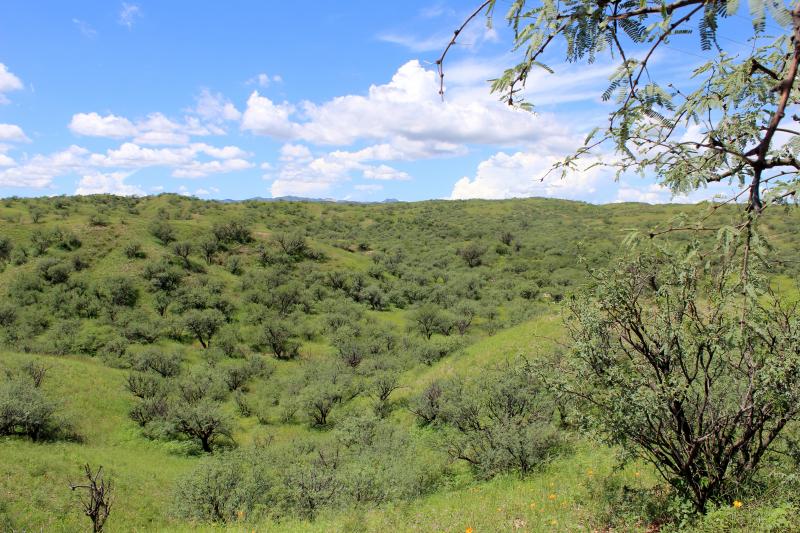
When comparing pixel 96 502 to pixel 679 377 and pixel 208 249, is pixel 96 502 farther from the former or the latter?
pixel 208 249

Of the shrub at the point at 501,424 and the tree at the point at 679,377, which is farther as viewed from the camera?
the shrub at the point at 501,424

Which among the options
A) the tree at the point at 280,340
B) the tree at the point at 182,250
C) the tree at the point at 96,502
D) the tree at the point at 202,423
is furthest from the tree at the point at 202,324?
the tree at the point at 96,502

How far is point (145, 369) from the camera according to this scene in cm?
3825

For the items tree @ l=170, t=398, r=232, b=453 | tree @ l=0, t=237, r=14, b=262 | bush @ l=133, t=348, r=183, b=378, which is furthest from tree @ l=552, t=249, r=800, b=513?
tree @ l=0, t=237, r=14, b=262

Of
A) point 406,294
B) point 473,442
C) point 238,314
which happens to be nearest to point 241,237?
point 238,314

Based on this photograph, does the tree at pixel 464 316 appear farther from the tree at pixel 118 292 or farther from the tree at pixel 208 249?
the tree at pixel 118 292

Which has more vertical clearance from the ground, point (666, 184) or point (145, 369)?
point (666, 184)

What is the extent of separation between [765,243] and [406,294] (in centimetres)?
6755

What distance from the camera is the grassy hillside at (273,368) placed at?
11531 millimetres

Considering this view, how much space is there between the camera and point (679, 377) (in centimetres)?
615

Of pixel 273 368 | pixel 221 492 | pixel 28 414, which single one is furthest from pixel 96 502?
pixel 273 368

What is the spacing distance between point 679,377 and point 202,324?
48.8 meters

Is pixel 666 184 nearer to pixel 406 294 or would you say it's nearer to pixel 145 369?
pixel 145 369

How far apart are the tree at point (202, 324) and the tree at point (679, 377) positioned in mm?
46318
